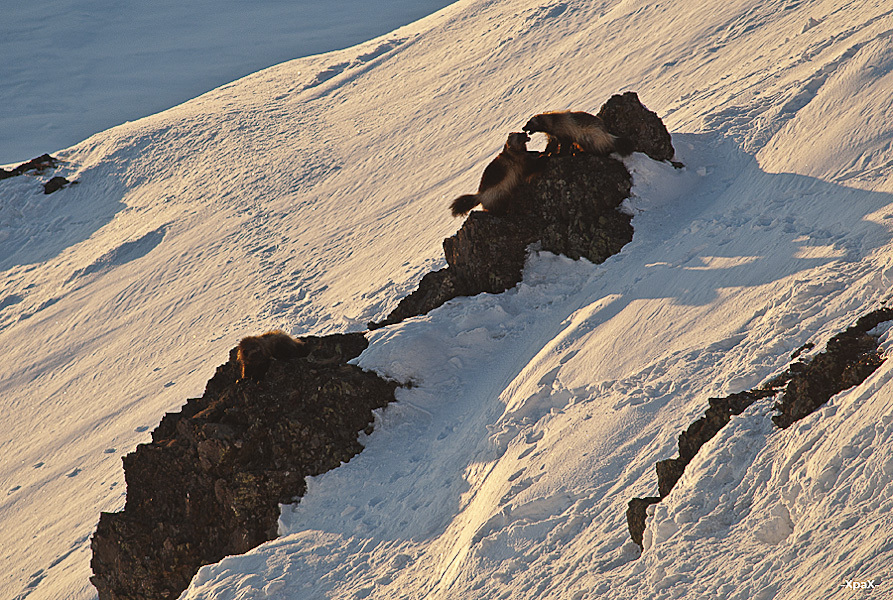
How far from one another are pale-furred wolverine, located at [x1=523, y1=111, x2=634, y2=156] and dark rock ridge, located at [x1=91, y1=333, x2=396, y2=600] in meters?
4.02

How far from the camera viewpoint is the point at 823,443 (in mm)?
4914

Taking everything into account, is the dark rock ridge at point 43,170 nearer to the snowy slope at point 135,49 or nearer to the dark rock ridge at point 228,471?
the dark rock ridge at point 228,471

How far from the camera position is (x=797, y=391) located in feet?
17.9

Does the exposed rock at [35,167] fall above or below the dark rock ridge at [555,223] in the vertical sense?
above

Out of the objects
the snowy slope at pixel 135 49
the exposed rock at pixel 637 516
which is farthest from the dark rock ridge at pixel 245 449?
the snowy slope at pixel 135 49

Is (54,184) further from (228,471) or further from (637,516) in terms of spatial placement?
(637,516)

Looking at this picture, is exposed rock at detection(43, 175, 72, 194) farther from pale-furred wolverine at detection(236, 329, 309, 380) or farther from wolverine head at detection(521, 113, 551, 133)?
wolverine head at detection(521, 113, 551, 133)

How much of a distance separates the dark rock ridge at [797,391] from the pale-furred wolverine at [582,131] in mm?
4825

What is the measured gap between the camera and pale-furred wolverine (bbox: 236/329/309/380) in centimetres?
907

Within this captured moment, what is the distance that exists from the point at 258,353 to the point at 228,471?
1432 mm

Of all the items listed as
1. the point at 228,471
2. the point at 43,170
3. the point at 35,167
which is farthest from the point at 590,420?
the point at 35,167

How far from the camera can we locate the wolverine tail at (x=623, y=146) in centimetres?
1015

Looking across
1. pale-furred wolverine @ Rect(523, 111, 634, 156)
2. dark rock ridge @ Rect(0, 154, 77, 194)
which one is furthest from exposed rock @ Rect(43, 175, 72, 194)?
pale-furred wolverine @ Rect(523, 111, 634, 156)

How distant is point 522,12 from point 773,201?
69.7ft
